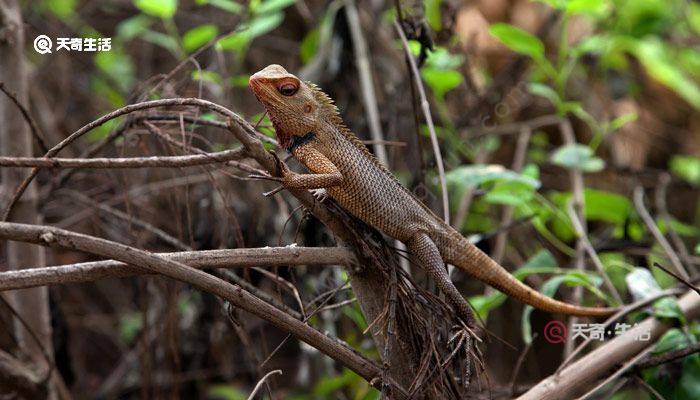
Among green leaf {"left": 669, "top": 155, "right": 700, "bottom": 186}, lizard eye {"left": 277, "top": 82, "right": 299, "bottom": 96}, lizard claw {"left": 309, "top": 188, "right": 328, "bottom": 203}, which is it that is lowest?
green leaf {"left": 669, "top": 155, "right": 700, "bottom": 186}

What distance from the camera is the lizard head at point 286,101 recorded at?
2348 mm

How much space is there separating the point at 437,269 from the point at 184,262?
3.23 ft

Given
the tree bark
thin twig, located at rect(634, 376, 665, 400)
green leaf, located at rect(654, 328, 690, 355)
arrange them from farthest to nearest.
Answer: the tree bark, green leaf, located at rect(654, 328, 690, 355), thin twig, located at rect(634, 376, 665, 400)

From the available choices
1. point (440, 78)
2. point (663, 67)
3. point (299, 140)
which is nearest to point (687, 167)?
point (663, 67)

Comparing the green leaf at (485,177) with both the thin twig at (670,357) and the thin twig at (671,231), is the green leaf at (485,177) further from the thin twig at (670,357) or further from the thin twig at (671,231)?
the thin twig at (671,231)

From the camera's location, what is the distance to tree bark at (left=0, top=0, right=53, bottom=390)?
9.32 ft

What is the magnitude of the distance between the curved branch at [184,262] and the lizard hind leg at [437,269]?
46cm

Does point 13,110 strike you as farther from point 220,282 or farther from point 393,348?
point 393,348

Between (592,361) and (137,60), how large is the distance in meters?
5.19

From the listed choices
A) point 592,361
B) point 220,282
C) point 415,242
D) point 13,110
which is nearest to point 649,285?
point 592,361

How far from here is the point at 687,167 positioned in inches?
226

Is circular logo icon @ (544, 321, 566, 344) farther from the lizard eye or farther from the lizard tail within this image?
the lizard eye

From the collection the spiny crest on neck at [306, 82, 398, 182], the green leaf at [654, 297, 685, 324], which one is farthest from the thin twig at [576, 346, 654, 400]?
the spiny crest on neck at [306, 82, 398, 182]

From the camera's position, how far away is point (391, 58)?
450 centimetres
